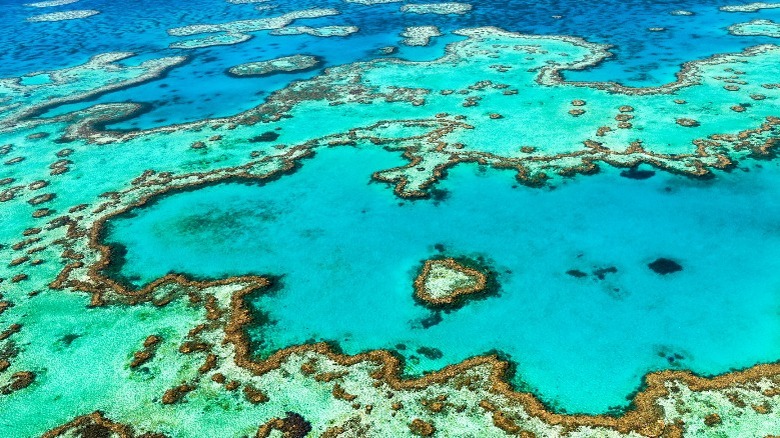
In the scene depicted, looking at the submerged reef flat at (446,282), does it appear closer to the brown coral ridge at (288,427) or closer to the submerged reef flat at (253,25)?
the brown coral ridge at (288,427)

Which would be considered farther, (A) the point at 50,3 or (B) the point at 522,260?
(A) the point at 50,3

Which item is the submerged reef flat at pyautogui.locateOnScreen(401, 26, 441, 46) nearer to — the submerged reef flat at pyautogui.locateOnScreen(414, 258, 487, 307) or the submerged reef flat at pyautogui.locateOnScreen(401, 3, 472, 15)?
the submerged reef flat at pyautogui.locateOnScreen(401, 3, 472, 15)

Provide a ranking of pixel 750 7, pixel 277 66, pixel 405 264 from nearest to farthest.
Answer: pixel 405 264, pixel 277 66, pixel 750 7

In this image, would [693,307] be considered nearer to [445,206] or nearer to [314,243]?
[445,206]

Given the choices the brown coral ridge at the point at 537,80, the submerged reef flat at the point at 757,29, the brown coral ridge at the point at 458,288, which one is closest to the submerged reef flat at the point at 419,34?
the brown coral ridge at the point at 537,80

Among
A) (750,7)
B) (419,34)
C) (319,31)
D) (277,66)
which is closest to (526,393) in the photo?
(277,66)

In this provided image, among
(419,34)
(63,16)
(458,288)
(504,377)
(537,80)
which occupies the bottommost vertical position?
(504,377)

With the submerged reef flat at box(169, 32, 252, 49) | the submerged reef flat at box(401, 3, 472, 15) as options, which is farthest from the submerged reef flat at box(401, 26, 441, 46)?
the submerged reef flat at box(169, 32, 252, 49)

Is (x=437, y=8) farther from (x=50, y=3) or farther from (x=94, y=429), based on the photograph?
(x=50, y=3)
